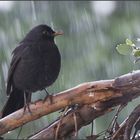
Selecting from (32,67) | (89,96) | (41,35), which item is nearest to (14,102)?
(32,67)

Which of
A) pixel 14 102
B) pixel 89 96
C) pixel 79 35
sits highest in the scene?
pixel 79 35

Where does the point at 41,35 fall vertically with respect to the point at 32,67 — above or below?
above

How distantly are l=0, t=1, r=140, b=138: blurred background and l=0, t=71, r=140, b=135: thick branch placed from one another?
873 millimetres

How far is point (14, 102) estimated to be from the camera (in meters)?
3.10

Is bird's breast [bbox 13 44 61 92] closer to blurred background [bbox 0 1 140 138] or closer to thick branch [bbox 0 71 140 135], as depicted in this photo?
blurred background [bbox 0 1 140 138]

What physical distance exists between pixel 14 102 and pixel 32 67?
0.25m

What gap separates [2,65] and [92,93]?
5.39ft

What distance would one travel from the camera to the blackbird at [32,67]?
3037 mm

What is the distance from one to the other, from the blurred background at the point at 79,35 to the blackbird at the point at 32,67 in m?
0.25

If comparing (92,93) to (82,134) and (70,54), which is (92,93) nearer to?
(82,134)

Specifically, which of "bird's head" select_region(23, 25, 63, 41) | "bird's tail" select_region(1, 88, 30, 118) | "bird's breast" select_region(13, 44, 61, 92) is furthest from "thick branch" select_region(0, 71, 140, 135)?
"bird's head" select_region(23, 25, 63, 41)

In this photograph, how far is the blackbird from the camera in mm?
3037

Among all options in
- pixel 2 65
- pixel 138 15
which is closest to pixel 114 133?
pixel 2 65

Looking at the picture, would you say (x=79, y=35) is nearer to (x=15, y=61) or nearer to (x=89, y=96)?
(x=15, y=61)
